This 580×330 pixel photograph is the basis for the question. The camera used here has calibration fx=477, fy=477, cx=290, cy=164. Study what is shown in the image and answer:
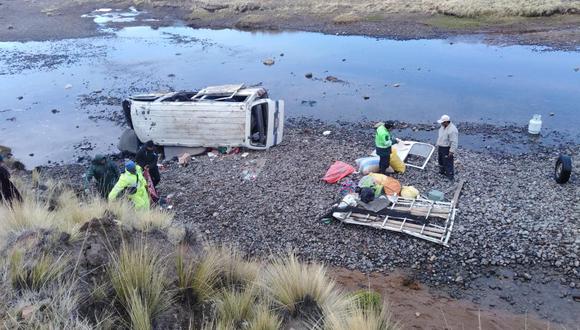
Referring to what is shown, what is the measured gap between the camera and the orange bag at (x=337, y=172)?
38.5 feet

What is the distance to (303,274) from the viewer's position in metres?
5.39

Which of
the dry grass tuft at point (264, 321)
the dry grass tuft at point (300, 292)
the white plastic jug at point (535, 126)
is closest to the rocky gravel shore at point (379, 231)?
the white plastic jug at point (535, 126)

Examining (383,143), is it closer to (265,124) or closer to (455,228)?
(455,228)

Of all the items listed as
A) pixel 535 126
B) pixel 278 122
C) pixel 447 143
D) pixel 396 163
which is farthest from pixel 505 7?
pixel 396 163

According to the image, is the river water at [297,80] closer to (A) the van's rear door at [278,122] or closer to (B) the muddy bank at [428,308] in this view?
(A) the van's rear door at [278,122]

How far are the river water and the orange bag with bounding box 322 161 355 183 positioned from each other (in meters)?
6.00

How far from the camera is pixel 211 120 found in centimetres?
1392

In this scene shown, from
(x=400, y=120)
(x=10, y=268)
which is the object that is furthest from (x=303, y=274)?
(x=400, y=120)

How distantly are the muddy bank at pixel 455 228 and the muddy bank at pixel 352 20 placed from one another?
1827cm

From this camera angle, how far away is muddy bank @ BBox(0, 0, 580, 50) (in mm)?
30172

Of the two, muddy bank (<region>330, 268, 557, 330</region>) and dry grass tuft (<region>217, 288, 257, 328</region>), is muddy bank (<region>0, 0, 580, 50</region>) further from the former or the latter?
dry grass tuft (<region>217, 288, 257, 328</region>)

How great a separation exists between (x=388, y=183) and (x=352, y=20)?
27248 mm

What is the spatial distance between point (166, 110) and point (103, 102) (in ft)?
28.5

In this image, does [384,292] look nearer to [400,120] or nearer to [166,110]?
[166,110]
